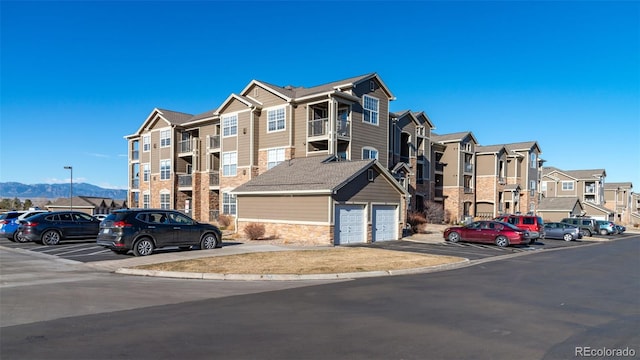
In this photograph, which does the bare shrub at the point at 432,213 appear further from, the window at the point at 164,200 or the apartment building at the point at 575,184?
the apartment building at the point at 575,184

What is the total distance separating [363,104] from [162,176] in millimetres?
23970

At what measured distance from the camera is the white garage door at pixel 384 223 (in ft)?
82.6

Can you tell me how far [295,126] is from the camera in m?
33.6

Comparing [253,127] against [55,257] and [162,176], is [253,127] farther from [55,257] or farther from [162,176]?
[55,257]

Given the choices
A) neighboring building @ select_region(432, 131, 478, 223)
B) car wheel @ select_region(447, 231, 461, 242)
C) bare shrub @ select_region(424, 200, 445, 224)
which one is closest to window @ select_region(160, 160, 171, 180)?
bare shrub @ select_region(424, 200, 445, 224)

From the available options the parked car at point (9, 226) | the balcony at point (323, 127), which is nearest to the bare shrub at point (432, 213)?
the balcony at point (323, 127)

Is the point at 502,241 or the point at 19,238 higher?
the point at 19,238

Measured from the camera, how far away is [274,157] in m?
34.7

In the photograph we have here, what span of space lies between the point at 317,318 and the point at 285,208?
55.5ft

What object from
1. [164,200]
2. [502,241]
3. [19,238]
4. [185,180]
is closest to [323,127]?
[502,241]

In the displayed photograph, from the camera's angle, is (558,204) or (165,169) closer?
(165,169)

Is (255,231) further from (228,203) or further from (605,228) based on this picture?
(605,228)

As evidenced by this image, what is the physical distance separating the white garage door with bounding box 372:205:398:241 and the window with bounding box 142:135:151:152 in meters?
32.2

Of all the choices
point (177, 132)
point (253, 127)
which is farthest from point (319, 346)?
point (177, 132)
